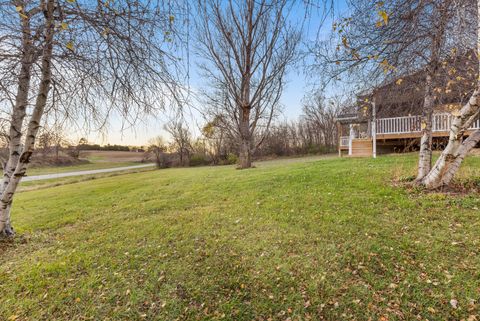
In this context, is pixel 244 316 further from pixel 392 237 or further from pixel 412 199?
pixel 412 199

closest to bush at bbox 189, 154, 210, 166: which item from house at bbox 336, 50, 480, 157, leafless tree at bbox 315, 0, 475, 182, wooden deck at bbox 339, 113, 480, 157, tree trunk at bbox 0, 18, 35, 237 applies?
wooden deck at bbox 339, 113, 480, 157

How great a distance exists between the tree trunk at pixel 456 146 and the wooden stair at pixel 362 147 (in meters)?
8.56

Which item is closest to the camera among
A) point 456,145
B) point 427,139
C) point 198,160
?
point 456,145

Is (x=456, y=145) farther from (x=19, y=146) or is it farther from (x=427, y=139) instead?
(x=19, y=146)

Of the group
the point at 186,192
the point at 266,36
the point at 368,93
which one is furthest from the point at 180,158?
the point at 368,93

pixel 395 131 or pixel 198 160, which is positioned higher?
pixel 395 131

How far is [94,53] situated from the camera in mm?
2189

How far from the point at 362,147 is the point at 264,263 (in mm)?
12039

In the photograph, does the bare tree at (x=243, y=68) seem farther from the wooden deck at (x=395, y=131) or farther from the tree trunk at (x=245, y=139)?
the wooden deck at (x=395, y=131)

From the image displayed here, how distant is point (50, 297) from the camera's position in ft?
7.25

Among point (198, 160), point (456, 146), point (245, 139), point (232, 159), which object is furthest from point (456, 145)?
point (198, 160)

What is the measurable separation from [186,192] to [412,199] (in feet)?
16.9

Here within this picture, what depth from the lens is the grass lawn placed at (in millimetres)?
1945

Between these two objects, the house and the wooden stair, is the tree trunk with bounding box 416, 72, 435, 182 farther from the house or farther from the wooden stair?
the wooden stair
